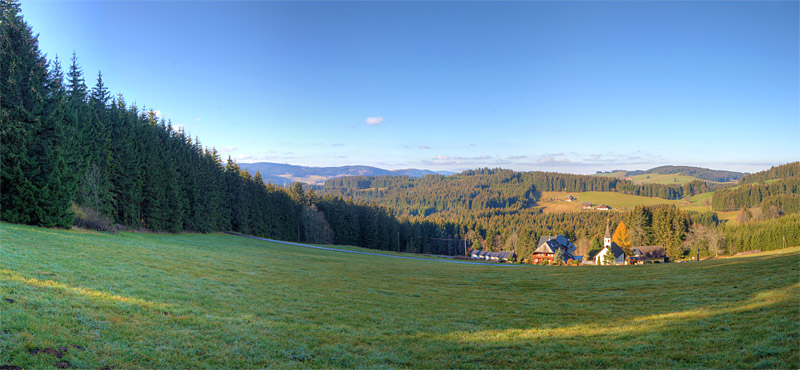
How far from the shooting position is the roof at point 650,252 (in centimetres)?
7669

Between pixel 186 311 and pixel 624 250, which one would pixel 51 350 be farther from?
pixel 624 250

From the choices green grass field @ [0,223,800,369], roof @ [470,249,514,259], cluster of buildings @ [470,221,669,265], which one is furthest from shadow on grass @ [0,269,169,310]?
roof @ [470,249,514,259]

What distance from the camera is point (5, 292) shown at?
8.01 m

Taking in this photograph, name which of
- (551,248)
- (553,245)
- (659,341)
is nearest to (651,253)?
(553,245)

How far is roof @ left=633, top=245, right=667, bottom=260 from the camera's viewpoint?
252 feet

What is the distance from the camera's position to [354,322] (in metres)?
10.1

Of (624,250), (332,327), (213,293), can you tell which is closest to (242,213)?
(213,293)

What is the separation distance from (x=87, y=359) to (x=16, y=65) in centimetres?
2961

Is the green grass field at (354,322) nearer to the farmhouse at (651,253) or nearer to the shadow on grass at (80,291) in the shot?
the shadow on grass at (80,291)

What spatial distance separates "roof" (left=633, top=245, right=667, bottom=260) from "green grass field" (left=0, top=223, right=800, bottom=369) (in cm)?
7336

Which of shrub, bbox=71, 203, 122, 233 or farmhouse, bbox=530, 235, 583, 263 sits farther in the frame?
farmhouse, bbox=530, 235, 583, 263

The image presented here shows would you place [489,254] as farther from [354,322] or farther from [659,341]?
[659,341]

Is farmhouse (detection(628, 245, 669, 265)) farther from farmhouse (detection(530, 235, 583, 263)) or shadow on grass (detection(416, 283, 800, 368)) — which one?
shadow on grass (detection(416, 283, 800, 368))

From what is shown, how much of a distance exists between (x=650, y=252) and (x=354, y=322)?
296ft
